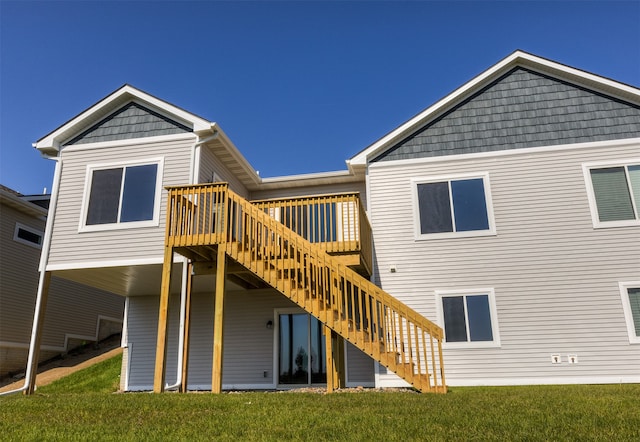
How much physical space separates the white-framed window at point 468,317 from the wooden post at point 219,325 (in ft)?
16.5

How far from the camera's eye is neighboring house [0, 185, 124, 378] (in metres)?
15.8

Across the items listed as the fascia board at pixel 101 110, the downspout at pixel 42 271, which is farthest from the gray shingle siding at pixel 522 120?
the downspout at pixel 42 271

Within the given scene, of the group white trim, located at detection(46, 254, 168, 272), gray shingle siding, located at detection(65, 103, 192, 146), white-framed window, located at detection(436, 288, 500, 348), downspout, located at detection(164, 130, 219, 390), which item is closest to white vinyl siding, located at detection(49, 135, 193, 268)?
white trim, located at detection(46, 254, 168, 272)

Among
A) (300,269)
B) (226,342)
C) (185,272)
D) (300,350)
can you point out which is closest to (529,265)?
(300,269)

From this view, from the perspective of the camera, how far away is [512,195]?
38.1ft

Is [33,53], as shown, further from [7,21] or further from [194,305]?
[194,305]

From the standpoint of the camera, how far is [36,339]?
432 inches

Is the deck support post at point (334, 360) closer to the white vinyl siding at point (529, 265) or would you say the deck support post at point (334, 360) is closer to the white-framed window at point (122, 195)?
the white vinyl siding at point (529, 265)

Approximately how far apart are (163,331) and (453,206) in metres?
7.20

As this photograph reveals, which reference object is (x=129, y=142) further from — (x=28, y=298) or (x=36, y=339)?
(x=28, y=298)

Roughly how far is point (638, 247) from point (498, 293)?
3183 mm

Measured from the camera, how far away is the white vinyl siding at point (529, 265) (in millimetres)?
10383

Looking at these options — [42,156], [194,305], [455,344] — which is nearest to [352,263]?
[455,344]

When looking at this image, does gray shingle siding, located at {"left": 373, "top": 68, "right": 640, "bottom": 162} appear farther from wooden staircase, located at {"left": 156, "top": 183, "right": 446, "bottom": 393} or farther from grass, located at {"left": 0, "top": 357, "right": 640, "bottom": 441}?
grass, located at {"left": 0, "top": 357, "right": 640, "bottom": 441}
